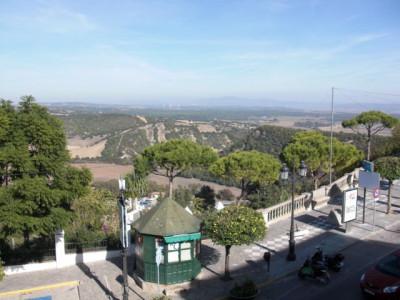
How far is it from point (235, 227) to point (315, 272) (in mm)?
3056

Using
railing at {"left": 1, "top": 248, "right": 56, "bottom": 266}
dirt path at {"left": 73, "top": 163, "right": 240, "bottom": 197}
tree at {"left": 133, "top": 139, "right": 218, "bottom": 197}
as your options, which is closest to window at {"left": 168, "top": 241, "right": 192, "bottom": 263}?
railing at {"left": 1, "top": 248, "right": 56, "bottom": 266}

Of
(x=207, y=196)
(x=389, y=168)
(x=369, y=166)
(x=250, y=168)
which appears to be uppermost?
(x=369, y=166)

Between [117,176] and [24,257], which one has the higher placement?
[24,257]

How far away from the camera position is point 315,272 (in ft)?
36.5

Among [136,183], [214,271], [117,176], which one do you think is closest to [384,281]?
[214,271]

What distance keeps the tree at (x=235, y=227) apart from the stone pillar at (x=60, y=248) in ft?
18.2

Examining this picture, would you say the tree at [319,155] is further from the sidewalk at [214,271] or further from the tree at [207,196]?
the sidewalk at [214,271]

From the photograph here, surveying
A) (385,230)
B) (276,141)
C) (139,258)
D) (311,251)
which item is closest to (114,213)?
(139,258)

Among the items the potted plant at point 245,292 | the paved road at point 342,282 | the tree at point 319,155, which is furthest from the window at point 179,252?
the tree at point 319,155

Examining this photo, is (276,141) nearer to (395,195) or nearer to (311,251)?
(395,195)

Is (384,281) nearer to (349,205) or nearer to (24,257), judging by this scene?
(349,205)

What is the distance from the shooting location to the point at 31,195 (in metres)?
11.4

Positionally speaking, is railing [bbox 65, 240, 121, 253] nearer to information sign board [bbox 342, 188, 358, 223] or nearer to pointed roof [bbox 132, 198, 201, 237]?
pointed roof [bbox 132, 198, 201, 237]

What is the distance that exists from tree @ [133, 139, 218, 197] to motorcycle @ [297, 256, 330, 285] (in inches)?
548
